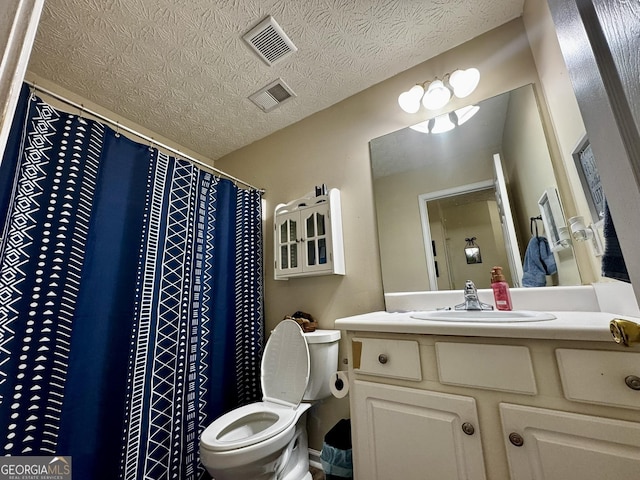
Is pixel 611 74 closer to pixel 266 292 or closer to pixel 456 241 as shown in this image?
pixel 456 241

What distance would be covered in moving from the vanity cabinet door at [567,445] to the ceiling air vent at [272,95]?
6.22 feet

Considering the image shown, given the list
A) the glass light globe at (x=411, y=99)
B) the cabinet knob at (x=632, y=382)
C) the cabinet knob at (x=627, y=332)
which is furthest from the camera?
the glass light globe at (x=411, y=99)

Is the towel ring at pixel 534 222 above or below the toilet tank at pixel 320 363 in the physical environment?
above

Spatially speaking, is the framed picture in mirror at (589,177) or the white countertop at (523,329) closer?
the white countertop at (523,329)

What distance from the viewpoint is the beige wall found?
4.48ft

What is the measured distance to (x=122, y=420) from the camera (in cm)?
109

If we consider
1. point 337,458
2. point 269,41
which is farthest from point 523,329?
point 269,41

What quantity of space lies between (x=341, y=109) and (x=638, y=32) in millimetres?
1713

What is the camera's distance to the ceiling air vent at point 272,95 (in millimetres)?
1662

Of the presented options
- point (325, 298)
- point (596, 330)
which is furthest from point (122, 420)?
point (596, 330)

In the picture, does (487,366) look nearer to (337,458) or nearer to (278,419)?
(337,458)

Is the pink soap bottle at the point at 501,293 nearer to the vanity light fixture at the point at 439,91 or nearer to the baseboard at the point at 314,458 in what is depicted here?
the vanity light fixture at the point at 439,91

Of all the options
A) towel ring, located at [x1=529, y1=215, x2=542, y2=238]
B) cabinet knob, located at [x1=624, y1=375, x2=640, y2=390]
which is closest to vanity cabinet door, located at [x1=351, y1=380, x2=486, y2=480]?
cabinet knob, located at [x1=624, y1=375, x2=640, y2=390]

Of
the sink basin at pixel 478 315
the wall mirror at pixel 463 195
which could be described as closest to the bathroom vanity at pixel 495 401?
the sink basin at pixel 478 315
